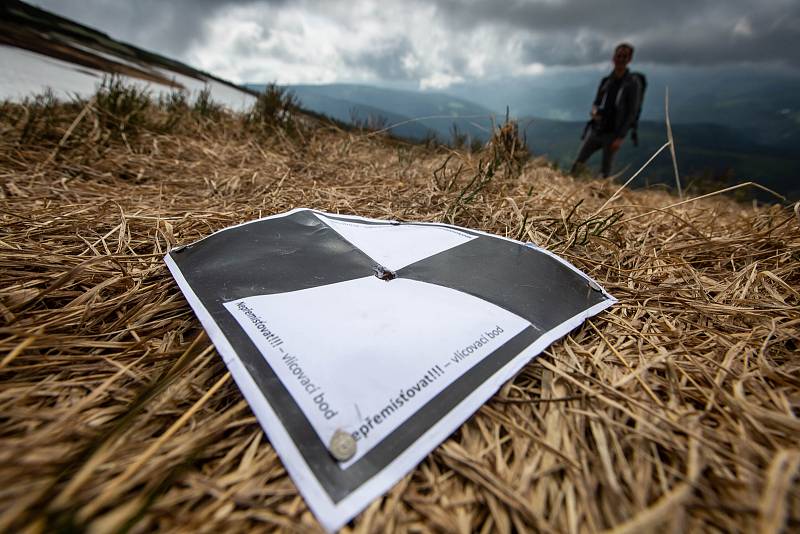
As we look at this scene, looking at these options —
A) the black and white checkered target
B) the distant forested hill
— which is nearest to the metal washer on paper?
the black and white checkered target

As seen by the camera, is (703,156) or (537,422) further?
(703,156)

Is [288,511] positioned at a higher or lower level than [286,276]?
lower

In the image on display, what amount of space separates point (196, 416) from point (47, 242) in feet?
2.36

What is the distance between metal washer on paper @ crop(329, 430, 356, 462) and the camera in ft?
1.43

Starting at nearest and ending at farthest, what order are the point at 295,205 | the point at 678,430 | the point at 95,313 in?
1. the point at 678,430
2. the point at 95,313
3. the point at 295,205

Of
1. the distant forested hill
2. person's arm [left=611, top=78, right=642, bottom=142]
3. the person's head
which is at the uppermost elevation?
the person's head

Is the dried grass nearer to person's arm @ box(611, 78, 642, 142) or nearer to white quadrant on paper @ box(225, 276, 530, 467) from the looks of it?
white quadrant on paper @ box(225, 276, 530, 467)

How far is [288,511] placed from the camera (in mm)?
396

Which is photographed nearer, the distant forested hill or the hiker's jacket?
the hiker's jacket

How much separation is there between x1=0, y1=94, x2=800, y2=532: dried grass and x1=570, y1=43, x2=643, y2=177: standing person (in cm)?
302

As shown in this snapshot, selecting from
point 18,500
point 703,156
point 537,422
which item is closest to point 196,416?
point 18,500

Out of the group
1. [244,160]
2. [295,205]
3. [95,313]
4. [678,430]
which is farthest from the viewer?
[244,160]

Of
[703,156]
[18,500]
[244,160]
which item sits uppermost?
[244,160]

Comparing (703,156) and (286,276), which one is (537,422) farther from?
(703,156)
